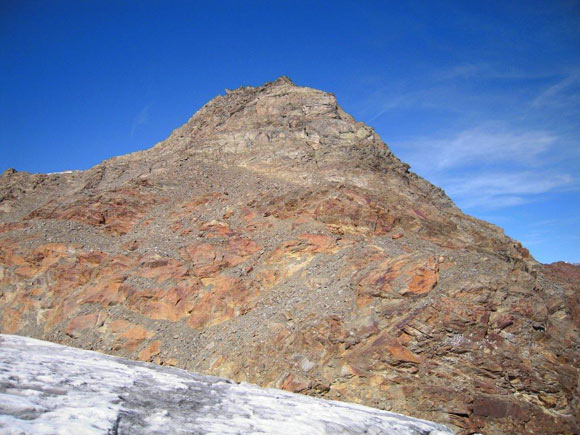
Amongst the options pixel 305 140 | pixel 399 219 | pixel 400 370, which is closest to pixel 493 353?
pixel 400 370

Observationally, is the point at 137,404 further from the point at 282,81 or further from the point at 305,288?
the point at 282,81

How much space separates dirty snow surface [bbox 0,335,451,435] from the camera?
4.11 metres

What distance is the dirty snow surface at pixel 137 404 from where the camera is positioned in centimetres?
411

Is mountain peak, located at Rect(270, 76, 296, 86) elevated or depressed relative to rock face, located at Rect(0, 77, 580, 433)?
elevated

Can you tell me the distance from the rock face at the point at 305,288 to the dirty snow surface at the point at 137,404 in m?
3.55

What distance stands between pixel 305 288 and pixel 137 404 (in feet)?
29.8

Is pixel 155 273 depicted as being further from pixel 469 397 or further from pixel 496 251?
pixel 496 251

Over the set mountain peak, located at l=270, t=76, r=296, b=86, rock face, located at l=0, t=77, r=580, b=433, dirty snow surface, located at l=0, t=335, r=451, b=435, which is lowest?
dirty snow surface, located at l=0, t=335, r=451, b=435

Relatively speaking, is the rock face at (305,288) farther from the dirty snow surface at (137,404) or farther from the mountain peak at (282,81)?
the mountain peak at (282,81)

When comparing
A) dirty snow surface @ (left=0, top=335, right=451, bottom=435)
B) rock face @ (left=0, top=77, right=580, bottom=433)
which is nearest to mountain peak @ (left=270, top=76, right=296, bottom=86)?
rock face @ (left=0, top=77, right=580, bottom=433)

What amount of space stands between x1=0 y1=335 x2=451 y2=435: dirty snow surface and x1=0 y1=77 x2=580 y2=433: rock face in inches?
140

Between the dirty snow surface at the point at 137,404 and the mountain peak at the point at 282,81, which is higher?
the mountain peak at the point at 282,81

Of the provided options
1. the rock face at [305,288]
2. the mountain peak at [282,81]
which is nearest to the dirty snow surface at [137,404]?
the rock face at [305,288]

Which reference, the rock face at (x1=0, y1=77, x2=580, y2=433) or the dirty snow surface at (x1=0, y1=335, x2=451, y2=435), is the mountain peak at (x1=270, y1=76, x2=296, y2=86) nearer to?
the rock face at (x1=0, y1=77, x2=580, y2=433)
